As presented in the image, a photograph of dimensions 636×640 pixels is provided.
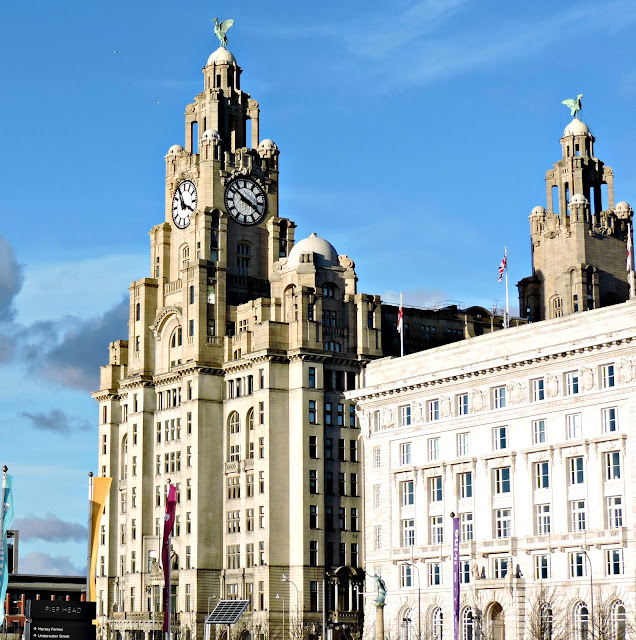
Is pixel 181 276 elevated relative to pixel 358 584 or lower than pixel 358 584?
elevated

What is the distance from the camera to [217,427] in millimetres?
188375

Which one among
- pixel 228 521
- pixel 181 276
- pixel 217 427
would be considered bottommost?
pixel 228 521

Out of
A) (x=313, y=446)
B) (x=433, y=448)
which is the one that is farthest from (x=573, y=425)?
(x=313, y=446)

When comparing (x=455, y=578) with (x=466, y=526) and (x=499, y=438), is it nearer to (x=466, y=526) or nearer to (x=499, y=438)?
(x=499, y=438)

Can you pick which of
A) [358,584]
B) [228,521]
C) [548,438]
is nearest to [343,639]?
[358,584]

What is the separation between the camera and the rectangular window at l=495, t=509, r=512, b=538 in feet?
481

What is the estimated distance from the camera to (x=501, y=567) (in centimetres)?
14725

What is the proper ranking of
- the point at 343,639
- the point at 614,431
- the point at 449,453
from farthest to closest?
the point at 343,639, the point at 449,453, the point at 614,431

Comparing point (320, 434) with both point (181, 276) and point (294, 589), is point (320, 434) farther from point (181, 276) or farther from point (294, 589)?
point (181, 276)

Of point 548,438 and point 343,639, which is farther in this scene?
point 343,639

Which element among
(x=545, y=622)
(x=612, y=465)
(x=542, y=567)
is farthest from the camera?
(x=542, y=567)

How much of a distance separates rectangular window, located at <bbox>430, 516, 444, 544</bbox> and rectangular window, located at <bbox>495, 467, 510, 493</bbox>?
28.0ft

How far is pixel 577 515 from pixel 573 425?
8393 mm

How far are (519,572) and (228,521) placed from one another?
171 ft
